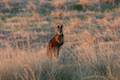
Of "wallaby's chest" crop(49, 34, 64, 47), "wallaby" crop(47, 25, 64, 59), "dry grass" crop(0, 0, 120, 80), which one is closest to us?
"dry grass" crop(0, 0, 120, 80)

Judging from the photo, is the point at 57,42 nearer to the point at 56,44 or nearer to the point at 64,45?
the point at 56,44

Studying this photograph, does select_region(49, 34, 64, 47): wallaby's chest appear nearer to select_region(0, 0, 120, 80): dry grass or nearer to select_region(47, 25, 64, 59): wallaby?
select_region(47, 25, 64, 59): wallaby

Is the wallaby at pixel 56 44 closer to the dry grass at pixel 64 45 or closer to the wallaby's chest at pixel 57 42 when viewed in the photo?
the wallaby's chest at pixel 57 42

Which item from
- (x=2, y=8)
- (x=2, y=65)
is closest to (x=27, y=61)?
(x=2, y=65)

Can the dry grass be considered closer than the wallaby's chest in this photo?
Yes

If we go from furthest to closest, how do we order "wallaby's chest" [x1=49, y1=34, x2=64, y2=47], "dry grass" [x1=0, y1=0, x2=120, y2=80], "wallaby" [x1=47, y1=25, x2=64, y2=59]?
"wallaby's chest" [x1=49, y1=34, x2=64, y2=47]
"wallaby" [x1=47, y1=25, x2=64, y2=59]
"dry grass" [x1=0, y1=0, x2=120, y2=80]

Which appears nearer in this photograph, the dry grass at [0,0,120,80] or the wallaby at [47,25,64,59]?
the dry grass at [0,0,120,80]

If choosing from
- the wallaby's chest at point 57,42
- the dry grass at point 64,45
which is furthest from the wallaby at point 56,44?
the dry grass at point 64,45

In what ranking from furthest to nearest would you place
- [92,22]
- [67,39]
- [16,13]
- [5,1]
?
1. [5,1]
2. [16,13]
3. [92,22]
4. [67,39]

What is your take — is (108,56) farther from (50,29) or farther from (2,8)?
(2,8)

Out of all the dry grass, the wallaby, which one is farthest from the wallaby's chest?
the dry grass

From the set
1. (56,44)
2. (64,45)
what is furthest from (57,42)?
(64,45)

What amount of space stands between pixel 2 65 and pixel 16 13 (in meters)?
14.4

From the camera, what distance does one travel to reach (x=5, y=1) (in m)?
26.0
